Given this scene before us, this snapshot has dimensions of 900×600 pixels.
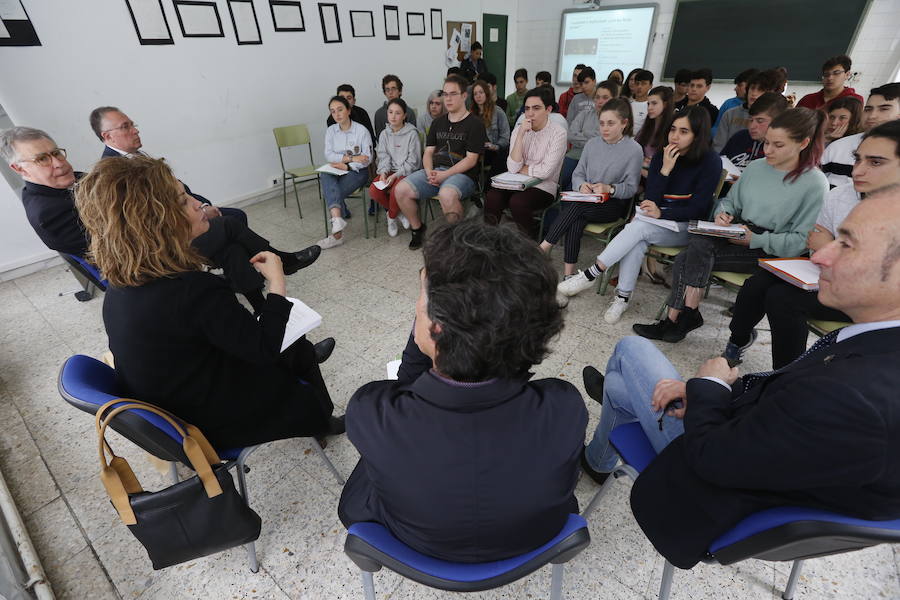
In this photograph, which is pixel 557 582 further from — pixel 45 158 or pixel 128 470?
pixel 45 158

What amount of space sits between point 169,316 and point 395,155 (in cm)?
306

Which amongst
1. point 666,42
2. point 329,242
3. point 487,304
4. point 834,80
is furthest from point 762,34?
point 487,304

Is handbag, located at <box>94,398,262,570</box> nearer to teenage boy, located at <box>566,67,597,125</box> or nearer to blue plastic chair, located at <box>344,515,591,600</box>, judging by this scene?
blue plastic chair, located at <box>344,515,591,600</box>

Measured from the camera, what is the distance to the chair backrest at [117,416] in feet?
3.11

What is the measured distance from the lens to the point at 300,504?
159 centimetres

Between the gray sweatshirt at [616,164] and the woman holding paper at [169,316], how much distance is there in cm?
246

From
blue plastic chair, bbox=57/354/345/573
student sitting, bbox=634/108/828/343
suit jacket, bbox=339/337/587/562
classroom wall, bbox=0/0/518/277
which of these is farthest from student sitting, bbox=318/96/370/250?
suit jacket, bbox=339/337/587/562

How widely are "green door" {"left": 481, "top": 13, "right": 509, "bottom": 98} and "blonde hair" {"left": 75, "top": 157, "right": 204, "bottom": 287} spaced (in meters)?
7.23

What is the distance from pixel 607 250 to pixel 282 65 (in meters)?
4.27

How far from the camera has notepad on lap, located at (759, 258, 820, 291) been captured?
1.56m

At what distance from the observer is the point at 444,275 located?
2.52 ft

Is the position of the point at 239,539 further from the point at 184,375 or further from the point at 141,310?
the point at 141,310

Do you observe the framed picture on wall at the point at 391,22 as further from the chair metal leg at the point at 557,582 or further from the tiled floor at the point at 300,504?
the chair metal leg at the point at 557,582

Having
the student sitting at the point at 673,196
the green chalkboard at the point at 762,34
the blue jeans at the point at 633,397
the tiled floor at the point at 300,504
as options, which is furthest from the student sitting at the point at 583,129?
the green chalkboard at the point at 762,34
